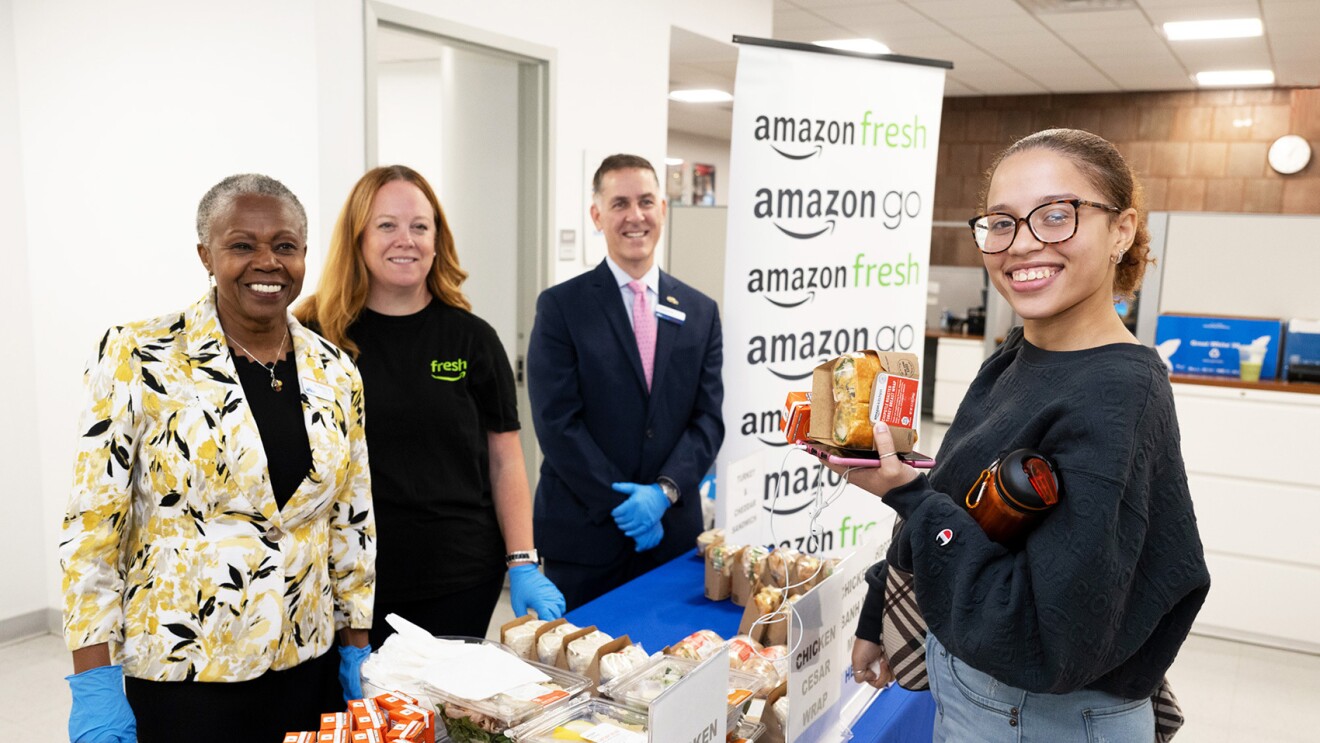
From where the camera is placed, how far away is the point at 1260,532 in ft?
13.9

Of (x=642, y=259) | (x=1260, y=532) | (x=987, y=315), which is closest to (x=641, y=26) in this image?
(x=642, y=259)

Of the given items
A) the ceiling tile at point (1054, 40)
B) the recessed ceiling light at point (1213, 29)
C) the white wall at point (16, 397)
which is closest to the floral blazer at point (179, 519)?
the white wall at point (16, 397)

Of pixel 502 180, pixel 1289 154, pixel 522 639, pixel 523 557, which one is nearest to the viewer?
pixel 522 639

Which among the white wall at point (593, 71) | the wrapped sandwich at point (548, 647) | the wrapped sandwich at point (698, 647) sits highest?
the white wall at point (593, 71)

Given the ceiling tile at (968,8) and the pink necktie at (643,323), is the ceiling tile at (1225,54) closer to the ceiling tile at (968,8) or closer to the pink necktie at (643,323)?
the ceiling tile at (968,8)

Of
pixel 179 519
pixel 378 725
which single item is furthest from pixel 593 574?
pixel 378 725

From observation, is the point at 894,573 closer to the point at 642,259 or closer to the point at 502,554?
the point at 502,554

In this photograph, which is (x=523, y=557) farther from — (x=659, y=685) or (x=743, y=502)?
(x=659, y=685)

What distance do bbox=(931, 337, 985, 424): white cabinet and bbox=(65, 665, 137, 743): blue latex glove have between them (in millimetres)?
8260

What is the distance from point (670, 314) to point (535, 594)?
832mm

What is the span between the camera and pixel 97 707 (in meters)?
1.45

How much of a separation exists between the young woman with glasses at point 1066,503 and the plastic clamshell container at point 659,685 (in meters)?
0.31

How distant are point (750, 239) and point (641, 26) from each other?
2.54 metres

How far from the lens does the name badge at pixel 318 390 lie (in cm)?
165
